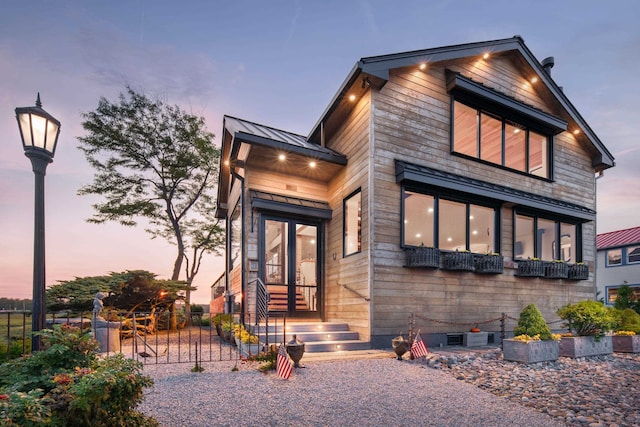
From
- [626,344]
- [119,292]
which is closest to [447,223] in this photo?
[626,344]

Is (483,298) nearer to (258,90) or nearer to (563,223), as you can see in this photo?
(563,223)

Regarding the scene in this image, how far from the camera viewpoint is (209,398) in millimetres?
4645

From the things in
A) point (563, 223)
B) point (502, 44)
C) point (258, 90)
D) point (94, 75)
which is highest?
point (258, 90)

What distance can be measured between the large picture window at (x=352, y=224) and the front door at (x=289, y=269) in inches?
55.5

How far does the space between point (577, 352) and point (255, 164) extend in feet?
30.0

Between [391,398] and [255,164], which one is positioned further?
[255,164]

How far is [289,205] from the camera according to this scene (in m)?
10.0

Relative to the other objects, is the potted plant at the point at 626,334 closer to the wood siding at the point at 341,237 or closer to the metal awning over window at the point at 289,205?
the wood siding at the point at 341,237

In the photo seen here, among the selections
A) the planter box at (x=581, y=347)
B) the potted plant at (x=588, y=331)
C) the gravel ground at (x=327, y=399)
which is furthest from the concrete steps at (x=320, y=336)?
the potted plant at (x=588, y=331)

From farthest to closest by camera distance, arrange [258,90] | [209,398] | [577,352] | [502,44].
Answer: [258,90] → [502,44] → [577,352] → [209,398]

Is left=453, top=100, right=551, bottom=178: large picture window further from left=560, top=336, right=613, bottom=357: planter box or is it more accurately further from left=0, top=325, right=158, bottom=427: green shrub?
left=0, top=325, right=158, bottom=427: green shrub

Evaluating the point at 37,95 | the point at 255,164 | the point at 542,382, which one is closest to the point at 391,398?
the point at 542,382

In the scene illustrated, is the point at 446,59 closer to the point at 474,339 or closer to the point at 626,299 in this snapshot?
the point at 474,339

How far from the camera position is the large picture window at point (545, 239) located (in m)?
11.0
